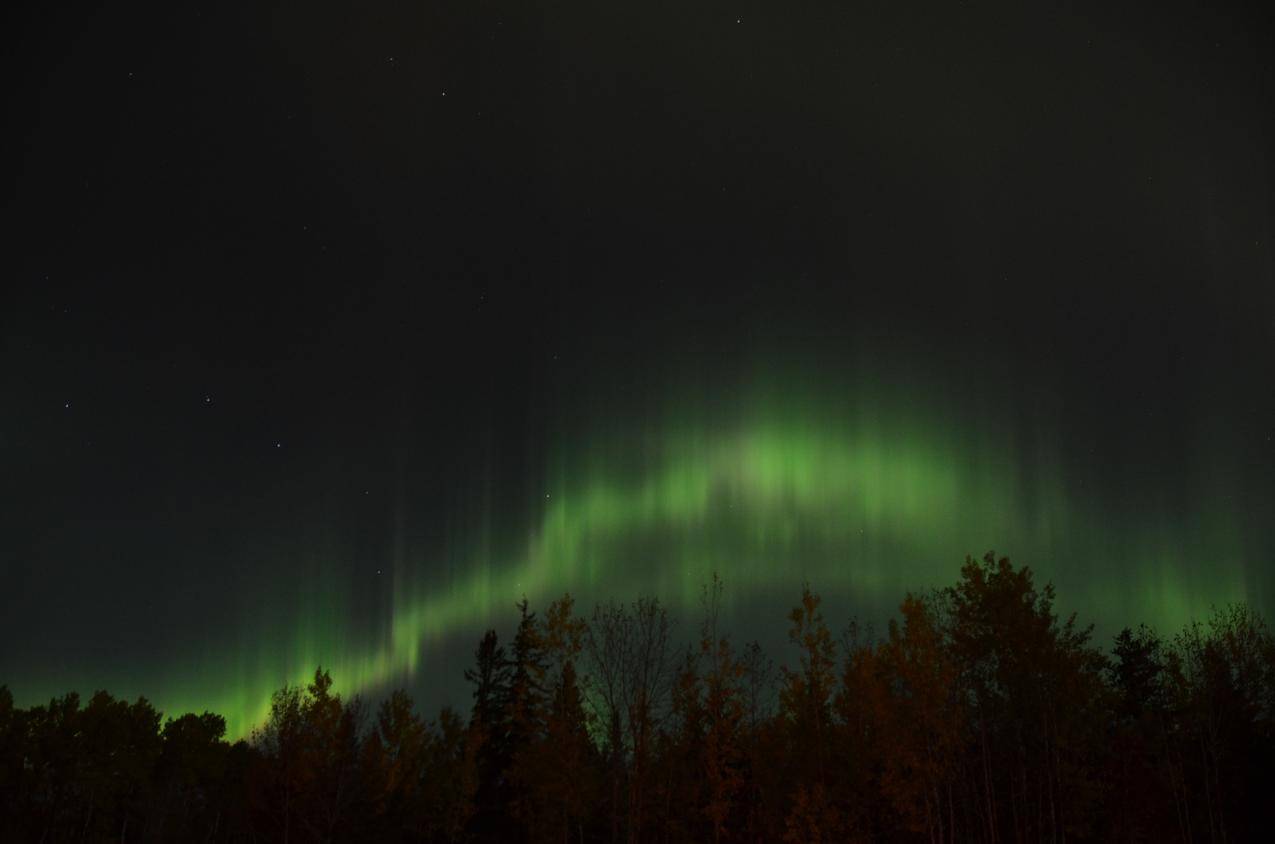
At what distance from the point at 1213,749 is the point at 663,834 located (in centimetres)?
2517

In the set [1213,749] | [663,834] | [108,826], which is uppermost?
[1213,749]

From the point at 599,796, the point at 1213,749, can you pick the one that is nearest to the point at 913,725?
the point at 599,796

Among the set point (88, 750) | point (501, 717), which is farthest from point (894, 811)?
point (88, 750)

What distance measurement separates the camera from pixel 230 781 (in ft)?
250

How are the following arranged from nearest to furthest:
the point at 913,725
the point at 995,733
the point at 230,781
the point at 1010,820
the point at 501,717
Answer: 1. the point at 913,725
2. the point at 995,733
3. the point at 1010,820
4. the point at 501,717
5. the point at 230,781

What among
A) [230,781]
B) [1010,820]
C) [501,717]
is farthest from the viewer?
[230,781]

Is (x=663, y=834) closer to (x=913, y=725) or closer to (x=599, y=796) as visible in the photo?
(x=599, y=796)

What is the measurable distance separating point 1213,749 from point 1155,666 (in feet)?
49.9

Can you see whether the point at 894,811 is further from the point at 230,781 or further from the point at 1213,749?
the point at 230,781

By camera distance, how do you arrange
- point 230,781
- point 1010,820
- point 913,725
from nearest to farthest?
point 913,725 < point 1010,820 < point 230,781

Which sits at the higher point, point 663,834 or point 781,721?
point 781,721

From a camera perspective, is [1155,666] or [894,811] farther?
[1155,666]

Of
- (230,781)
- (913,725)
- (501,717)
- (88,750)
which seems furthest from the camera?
(230,781)

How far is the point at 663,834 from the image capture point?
1687 inches
